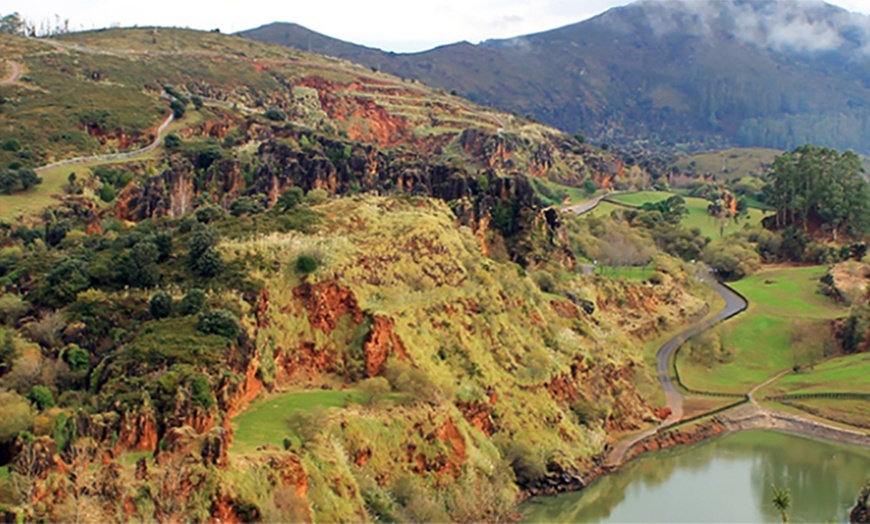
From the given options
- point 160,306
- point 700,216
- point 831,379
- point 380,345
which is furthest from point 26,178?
point 700,216

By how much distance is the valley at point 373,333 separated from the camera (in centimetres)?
3447

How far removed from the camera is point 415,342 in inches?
1854

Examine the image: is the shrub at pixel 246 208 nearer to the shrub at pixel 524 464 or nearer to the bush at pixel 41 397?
the shrub at pixel 524 464

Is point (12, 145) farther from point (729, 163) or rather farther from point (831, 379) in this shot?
point (729, 163)

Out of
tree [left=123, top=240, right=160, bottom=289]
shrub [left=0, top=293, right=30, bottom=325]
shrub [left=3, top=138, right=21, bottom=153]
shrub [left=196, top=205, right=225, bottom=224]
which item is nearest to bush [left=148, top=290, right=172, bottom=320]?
tree [left=123, top=240, right=160, bottom=289]

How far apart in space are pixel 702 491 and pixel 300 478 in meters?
20.5

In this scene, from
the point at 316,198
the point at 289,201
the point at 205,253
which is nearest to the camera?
the point at 205,253

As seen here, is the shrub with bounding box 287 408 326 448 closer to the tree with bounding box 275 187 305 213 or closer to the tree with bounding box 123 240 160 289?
the tree with bounding box 123 240 160 289

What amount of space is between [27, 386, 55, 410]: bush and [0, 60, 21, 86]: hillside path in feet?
213

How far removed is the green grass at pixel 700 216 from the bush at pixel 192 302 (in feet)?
225

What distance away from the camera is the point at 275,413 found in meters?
39.4

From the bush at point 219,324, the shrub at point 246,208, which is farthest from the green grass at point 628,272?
the bush at point 219,324

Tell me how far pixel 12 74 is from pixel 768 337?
6904 cm

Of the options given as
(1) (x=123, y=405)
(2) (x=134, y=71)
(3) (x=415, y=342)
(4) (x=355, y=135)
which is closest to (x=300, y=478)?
(1) (x=123, y=405)
